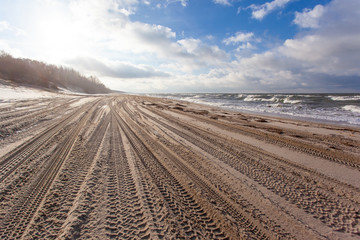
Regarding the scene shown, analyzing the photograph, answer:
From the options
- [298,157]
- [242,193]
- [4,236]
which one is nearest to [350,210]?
[242,193]

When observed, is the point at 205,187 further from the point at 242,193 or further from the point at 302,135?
the point at 302,135

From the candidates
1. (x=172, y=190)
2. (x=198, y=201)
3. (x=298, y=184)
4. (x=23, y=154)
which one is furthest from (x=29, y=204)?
(x=298, y=184)

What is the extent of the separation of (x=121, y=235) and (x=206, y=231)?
0.99 meters

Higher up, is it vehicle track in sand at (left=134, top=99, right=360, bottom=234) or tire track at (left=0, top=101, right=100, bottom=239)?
tire track at (left=0, top=101, right=100, bottom=239)

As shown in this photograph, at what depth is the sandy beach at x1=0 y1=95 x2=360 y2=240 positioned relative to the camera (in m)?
1.82

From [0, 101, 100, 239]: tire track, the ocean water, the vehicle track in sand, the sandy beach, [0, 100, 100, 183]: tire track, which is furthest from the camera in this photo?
the ocean water

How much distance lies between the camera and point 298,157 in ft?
13.4

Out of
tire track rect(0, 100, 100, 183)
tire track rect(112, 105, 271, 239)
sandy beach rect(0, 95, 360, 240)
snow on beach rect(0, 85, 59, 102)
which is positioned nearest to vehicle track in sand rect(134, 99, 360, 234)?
sandy beach rect(0, 95, 360, 240)

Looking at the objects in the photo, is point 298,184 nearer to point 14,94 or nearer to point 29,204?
point 29,204

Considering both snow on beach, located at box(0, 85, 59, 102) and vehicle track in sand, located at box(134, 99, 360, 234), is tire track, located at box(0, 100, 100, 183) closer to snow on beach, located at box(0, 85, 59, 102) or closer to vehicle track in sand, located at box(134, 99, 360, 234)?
vehicle track in sand, located at box(134, 99, 360, 234)

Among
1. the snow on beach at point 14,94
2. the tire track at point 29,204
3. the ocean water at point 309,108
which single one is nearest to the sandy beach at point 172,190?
A: the tire track at point 29,204

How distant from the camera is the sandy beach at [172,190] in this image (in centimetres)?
182

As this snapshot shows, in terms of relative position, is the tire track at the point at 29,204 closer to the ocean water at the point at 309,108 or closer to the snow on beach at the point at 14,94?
the ocean water at the point at 309,108

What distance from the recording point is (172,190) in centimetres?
253
